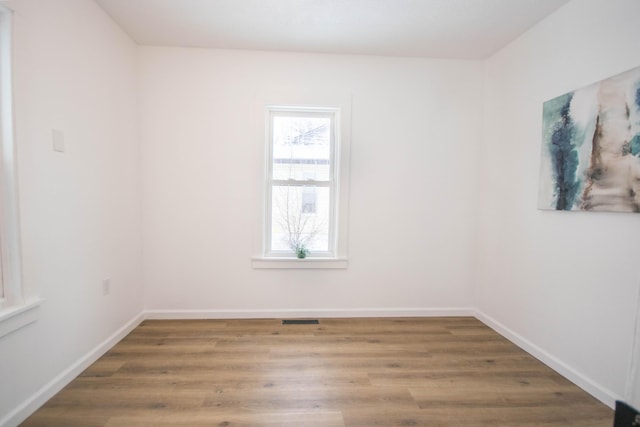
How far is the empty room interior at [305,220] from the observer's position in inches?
64.6

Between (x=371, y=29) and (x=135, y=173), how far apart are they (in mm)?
2555

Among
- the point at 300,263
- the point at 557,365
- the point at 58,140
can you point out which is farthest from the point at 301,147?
the point at 557,365

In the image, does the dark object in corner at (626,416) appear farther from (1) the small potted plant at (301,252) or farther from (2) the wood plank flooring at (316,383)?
(1) the small potted plant at (301,252)

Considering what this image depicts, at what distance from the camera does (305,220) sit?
9.76 ft

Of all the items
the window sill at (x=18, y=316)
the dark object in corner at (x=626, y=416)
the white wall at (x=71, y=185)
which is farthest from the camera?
the white wall at (x=71, y=185)

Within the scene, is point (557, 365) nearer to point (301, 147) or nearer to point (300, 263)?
point (300, 263)

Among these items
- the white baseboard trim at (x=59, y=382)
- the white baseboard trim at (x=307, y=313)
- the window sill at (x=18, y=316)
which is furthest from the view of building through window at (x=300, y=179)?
the window sill at (x=18, y=316)

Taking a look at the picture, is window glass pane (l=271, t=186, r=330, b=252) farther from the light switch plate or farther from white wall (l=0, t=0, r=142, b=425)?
the light switch plate

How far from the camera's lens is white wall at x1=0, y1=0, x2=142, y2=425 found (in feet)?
5.11

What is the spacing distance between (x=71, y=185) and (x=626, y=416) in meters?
3.13

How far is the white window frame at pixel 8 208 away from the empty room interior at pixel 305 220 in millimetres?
11

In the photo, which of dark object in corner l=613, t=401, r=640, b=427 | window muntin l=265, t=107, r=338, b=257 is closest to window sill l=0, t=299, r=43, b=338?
window muntin l=265, t=107, r=338, b=257

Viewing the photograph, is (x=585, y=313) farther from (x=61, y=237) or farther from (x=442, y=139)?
(x=61, y=237)

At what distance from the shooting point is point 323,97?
281 cm
